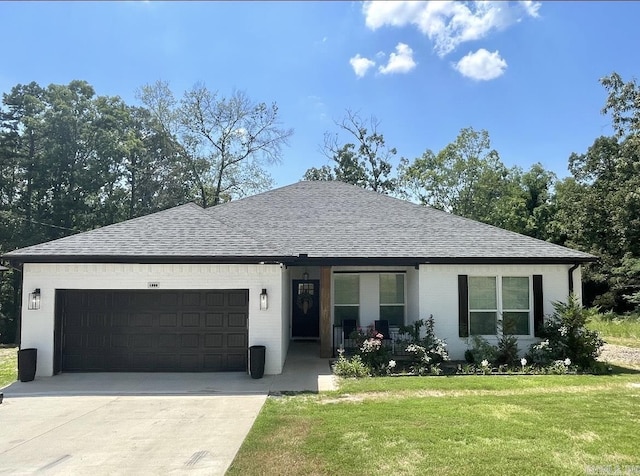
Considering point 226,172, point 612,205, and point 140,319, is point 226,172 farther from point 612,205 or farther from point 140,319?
point 612,205

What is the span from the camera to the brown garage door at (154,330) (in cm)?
999

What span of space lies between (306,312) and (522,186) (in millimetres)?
30376

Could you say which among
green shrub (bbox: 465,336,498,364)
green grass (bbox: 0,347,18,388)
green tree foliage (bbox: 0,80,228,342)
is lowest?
green grass (bbox: 0,347,18,388)

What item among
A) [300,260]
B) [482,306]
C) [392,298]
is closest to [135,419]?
[300,260]

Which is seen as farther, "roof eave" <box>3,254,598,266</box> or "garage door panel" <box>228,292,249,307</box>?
"garage door panel" <box>228,292,249,307</box>

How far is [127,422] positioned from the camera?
6.56 metres

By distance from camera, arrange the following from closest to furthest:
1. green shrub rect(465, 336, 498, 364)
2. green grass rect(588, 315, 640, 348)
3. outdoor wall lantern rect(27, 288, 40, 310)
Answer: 1. outdoor wall lantern rect(27, 288, 40, 310)
2. green shrub rect(465, 336, 498, 364)
3. green grass rect(588, 315, 640, 348)

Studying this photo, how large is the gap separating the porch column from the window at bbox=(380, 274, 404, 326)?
192 cm

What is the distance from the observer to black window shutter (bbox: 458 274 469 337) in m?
11.1

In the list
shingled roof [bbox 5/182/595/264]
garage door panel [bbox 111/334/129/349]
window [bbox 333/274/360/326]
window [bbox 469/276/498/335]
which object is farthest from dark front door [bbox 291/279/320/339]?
garage door panel [bbox 111/334/129/349]

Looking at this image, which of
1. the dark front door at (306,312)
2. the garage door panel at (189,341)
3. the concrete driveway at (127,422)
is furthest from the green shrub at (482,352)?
the garage door panel at (189,341)

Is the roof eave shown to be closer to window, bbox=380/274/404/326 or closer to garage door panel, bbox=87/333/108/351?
window, bbox=380/274/404/326

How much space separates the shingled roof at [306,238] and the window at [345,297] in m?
1.28

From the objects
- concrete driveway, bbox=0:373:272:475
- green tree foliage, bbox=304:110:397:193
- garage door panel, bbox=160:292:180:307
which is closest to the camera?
concrete driveway, bbox=0:373:272:475
